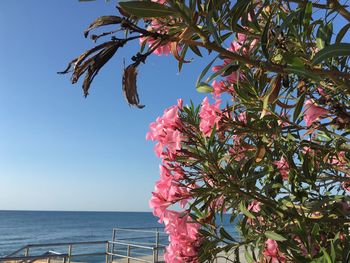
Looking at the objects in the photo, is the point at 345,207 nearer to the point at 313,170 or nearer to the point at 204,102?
the point at 313,170

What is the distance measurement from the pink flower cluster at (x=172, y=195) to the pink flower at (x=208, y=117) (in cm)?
8

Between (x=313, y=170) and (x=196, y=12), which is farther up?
(x=196, y=12)

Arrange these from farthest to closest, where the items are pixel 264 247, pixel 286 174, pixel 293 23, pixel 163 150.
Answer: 1. pixel 286 174
2. pixel 264 247
3. pixel 163 150
4. pixel 293 23

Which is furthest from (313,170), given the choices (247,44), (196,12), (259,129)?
(196,12)

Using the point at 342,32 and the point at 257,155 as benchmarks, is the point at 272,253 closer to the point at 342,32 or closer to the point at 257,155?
the point at 257,155

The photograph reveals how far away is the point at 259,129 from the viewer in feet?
4.47

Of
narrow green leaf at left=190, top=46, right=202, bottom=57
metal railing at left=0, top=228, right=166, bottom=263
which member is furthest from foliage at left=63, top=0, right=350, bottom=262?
metal railing at left=0, top=228, right=166, bottom=263

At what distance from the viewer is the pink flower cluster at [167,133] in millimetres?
1286

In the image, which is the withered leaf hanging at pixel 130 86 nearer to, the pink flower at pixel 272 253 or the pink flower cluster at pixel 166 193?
the pink flower cluster at pixel 166 193

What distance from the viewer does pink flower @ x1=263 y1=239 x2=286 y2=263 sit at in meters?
1.42

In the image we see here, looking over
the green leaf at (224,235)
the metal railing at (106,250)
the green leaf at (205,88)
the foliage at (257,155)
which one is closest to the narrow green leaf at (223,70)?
the foliage at (257,155)

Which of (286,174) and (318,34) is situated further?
(286,174)

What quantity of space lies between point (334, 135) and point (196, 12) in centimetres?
78

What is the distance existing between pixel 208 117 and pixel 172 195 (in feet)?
0.90
